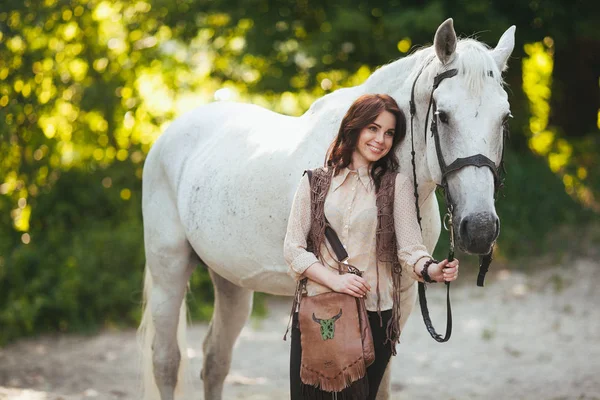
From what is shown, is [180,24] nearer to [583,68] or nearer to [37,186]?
[37,186]

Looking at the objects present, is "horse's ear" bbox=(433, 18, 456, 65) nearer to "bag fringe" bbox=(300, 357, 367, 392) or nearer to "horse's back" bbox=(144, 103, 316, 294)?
"horse's back" bbox=(144, 103, 316, 294)

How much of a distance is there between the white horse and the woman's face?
15cm

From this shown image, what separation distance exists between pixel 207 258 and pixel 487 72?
1.64m

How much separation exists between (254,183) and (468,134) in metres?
1.09

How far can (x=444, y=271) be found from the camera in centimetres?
223

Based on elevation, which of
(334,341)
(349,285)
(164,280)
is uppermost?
(349,285)

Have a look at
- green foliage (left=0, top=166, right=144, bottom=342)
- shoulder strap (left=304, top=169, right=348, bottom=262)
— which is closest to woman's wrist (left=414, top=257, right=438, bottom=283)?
shoulder strap (left=304, top=169, right=348, bottom=262)

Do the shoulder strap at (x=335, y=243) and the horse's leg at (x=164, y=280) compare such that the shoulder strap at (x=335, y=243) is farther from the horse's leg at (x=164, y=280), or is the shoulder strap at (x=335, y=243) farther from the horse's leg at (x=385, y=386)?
the horse's leg at (x=164, y=280)

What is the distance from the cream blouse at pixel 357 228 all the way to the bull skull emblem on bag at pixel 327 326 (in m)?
0.10

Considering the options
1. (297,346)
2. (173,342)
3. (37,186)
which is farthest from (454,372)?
(37,186)

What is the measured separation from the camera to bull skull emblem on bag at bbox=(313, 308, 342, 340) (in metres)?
2.23

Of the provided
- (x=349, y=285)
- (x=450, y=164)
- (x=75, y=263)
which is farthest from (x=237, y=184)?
(x=75, y=263)

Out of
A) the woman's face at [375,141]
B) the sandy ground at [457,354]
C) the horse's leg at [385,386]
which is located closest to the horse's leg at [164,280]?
the sandy ground at [457,354]

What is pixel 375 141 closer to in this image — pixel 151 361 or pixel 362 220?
pixel 362 220
